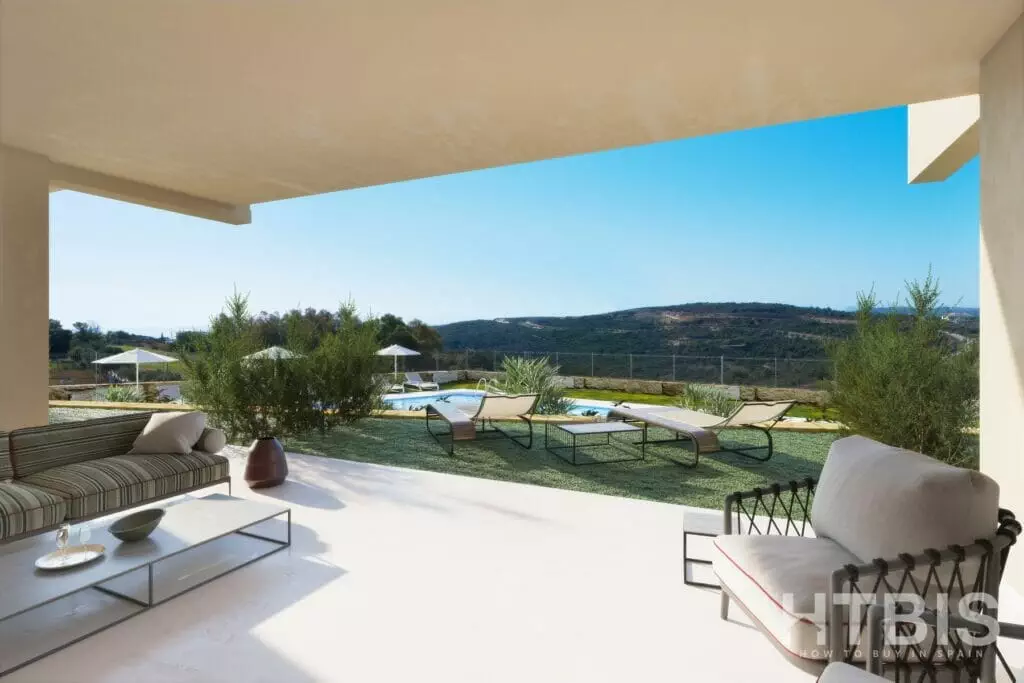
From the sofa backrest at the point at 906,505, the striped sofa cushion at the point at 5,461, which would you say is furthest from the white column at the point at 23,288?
the sofa backrest at the point at 906,505

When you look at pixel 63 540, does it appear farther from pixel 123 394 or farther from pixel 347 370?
pixel 123 394

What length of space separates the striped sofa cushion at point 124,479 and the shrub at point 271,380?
253 cm

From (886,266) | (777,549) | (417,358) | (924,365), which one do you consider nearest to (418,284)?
(417,358)

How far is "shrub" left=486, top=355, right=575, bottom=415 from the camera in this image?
28.9 ft

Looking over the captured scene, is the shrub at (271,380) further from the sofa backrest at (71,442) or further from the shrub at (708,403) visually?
the shrub at (708,403)

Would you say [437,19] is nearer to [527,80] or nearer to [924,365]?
[527,80]

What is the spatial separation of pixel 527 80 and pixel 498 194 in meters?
22.0

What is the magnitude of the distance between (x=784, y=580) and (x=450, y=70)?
2972 millimetres

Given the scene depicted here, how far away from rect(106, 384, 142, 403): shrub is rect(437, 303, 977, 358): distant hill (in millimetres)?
9835

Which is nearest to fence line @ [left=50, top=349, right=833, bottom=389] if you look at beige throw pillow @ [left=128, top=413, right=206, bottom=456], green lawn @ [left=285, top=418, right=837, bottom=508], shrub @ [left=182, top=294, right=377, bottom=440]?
shrub @ [left=182, top=294, right=377, bottom=440]

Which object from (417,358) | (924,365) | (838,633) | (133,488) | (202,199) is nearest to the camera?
(838,633)

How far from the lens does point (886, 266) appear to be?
20516 mm

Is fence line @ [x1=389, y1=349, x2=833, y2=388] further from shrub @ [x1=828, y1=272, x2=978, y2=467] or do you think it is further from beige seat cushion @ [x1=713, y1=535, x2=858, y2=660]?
beige seat cushion @ [x1=713, y1=535, x2=858, y2=660]

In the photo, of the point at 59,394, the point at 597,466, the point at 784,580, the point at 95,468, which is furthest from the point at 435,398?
the point at 784,580
